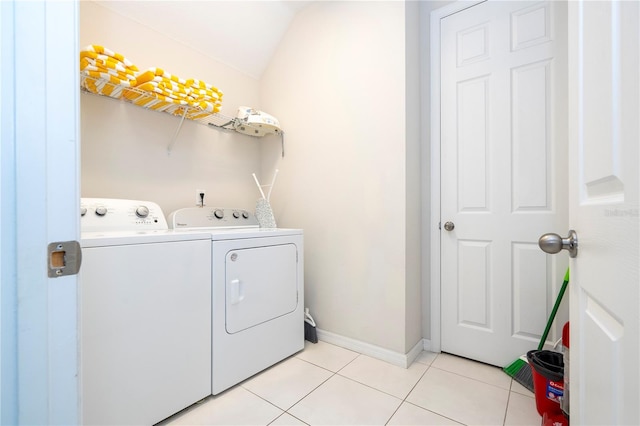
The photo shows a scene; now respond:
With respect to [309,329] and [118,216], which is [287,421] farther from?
[118,216]

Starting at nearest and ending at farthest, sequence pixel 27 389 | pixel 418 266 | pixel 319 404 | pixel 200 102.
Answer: pixel 27 389 < pixel 319 404 < pixel 200 102 < pixel 418 266

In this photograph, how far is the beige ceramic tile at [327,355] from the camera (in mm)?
1809

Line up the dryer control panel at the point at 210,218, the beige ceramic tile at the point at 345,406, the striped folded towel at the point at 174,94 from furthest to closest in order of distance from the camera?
1. the dryer control panel at the point at 210,218
2. the striped folded towel at the point at 174,94
3. the beige ceramic tile at the point at 345,406

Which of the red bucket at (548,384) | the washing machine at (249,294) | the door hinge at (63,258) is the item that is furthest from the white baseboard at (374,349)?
the door hinge at (63,258)

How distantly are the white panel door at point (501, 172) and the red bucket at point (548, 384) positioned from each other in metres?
0.38

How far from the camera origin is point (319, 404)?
142 cm

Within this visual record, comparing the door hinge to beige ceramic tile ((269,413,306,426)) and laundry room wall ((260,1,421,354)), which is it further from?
laundry room wall ((260,1,421,354))

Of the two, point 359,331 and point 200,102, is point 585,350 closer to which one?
point 359,331

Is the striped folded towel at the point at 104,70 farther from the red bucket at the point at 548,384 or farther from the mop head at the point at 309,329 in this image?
the red bucket at the point at 548,384

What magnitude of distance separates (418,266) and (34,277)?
1891 mm

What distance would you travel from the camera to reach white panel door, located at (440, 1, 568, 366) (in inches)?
63.0

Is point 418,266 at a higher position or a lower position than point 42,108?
lower

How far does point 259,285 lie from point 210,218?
2.01 feet

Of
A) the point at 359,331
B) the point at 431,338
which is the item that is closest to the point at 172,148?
the point at 359,331
